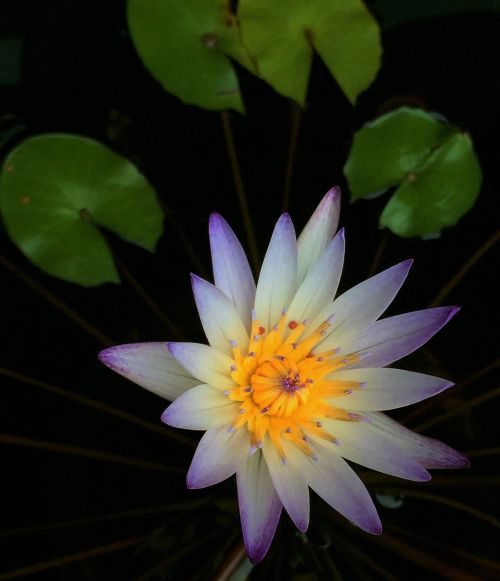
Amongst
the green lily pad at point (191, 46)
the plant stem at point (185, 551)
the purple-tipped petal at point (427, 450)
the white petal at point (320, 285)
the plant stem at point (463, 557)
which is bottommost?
the plant stem at point (185, 551)

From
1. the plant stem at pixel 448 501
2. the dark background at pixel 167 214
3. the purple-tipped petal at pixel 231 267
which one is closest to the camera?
the purple-tipped petal at pixel 231 267

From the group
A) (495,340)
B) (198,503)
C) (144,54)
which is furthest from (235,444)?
(495,340)

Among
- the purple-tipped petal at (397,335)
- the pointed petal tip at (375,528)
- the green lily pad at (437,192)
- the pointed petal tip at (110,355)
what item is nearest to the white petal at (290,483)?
the pointed petal tip at (375,528)

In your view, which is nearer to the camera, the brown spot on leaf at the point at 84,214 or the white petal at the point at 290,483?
the white petal at the point at 290,483

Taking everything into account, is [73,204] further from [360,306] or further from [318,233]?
[360,306]

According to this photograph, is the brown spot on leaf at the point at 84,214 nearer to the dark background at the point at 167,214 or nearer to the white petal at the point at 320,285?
the dark background at the point at 167,214

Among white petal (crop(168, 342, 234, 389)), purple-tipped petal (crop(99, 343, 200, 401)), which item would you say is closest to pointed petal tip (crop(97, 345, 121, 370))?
purple-tipped petal (crop(99, 343, 200, 401))
